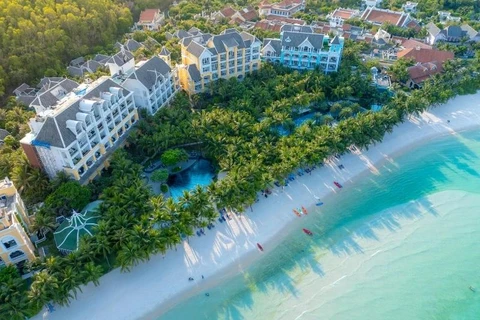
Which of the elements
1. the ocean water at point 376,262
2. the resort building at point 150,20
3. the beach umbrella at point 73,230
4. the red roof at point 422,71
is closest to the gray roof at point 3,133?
the beach umbrella at point 73,230

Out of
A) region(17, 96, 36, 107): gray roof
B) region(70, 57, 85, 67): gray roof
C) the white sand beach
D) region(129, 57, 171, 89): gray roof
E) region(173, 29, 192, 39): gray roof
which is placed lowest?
the white sand beach

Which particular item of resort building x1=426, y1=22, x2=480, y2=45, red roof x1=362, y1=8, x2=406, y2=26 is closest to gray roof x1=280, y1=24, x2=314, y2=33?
red roof x1=362, y1=8, x2=406, y2=26

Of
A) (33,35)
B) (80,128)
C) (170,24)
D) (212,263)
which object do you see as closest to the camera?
(212,263)

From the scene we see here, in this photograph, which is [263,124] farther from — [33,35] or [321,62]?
[33,35]

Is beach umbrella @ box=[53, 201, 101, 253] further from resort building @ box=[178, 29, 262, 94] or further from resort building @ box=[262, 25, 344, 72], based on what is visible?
resort building @ box=[262, 25, 344, 72]

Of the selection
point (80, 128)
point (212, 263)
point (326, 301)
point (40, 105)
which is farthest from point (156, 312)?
point (40, 105)

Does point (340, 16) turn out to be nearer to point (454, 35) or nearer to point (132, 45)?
point (454, 35)
